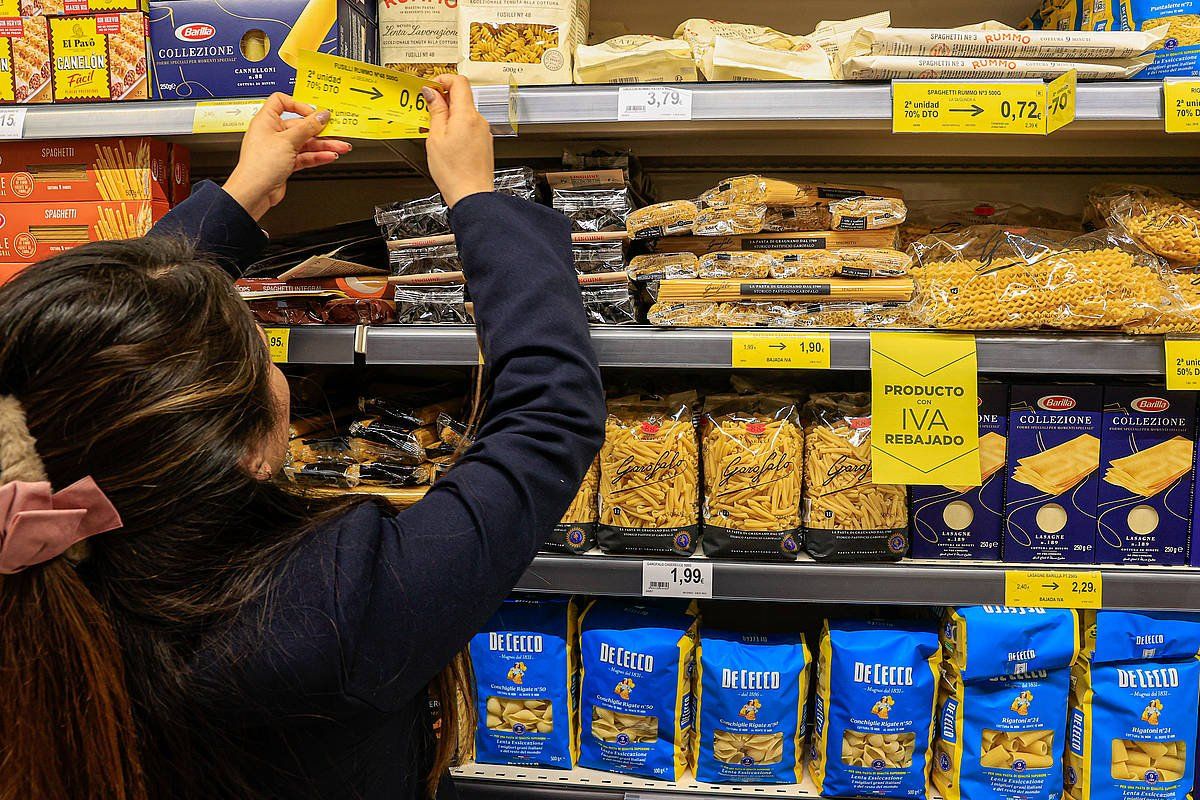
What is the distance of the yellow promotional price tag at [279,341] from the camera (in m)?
1.29

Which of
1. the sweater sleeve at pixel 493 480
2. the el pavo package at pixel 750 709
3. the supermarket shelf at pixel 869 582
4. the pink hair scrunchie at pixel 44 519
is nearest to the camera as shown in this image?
the pink hair scrunchie at pixel 44 519

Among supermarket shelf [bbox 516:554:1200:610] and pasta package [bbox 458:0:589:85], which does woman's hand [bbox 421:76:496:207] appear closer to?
pasta package [bbox 458:0:589:85]

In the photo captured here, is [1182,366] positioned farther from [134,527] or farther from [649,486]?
[134,527]

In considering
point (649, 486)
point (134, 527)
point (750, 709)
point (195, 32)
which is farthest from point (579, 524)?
point (195, 32)

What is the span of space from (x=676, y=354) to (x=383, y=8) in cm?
79

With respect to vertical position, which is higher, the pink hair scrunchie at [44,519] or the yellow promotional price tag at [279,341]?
the yellow promotional price tag at [279,341]

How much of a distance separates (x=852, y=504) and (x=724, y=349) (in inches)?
13.5

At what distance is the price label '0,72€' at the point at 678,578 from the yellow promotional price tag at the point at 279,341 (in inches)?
27.3

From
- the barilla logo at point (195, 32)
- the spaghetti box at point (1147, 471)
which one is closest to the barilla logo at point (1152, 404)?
the spaghetti box at point (1147, 471)

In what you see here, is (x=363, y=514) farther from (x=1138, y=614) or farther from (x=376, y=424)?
(x=1138, y=614)

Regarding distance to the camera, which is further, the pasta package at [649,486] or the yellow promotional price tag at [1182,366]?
the pasta package at [649,486]

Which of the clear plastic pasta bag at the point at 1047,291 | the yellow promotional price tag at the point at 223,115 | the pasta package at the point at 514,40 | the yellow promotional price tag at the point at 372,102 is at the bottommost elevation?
the clear plastic pasta bag at the point at 1047,291

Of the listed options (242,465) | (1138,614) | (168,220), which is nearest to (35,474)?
(242,465)

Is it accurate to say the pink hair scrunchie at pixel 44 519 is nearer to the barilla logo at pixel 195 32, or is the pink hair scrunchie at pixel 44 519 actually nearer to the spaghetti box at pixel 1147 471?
the barilla logo at pixel 195 32
